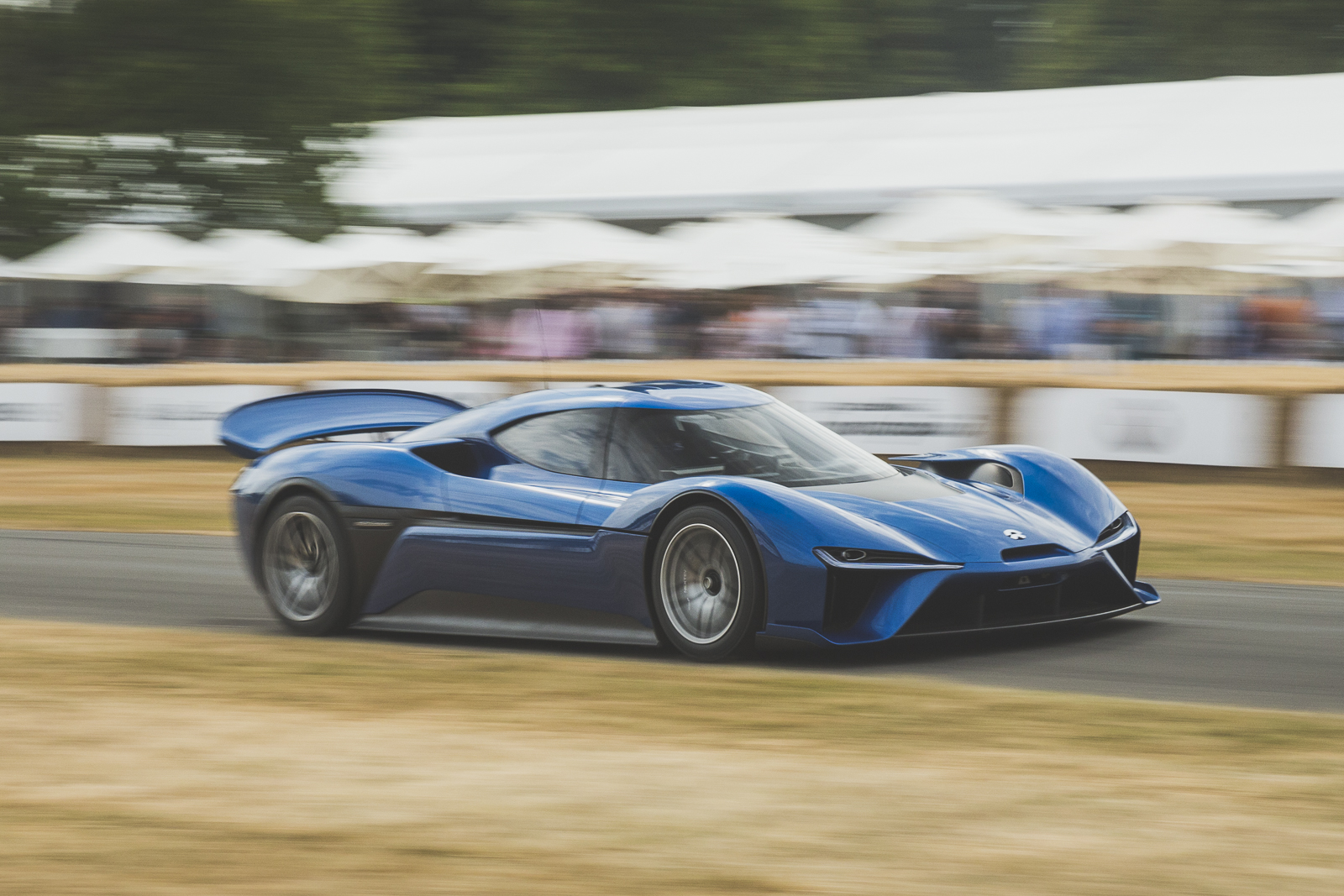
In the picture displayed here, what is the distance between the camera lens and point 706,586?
22.3ft

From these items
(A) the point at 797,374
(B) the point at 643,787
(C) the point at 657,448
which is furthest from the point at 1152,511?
(B) the point at 643,787

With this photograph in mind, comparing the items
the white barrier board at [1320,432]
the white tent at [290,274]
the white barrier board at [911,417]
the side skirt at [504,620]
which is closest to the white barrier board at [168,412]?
the white barrier board at [911,417]

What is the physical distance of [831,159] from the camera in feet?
107

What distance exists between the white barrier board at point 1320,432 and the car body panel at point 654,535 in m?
6.01

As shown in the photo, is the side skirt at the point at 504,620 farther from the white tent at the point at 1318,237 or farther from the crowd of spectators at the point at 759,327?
the white tent at the point at 1318,237

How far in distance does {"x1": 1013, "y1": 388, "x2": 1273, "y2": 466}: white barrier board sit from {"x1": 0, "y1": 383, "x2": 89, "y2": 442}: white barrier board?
1007 cm

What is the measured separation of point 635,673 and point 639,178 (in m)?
27.6

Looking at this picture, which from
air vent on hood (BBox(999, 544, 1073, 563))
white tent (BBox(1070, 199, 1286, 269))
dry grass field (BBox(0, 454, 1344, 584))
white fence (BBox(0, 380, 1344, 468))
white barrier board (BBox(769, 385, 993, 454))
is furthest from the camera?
white tent (BBox(1070, 199, 1286, 269))

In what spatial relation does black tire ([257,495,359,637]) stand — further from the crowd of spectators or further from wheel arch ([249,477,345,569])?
the crowd of spectators

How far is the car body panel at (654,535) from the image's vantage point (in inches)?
256

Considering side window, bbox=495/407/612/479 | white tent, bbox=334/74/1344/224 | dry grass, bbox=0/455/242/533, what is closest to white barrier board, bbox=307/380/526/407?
dry grass, bbox=0/455/242/533

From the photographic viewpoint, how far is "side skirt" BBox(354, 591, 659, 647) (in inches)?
278

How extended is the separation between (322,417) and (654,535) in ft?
8.38

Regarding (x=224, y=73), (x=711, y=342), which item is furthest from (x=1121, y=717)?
(x=224, y=73)
